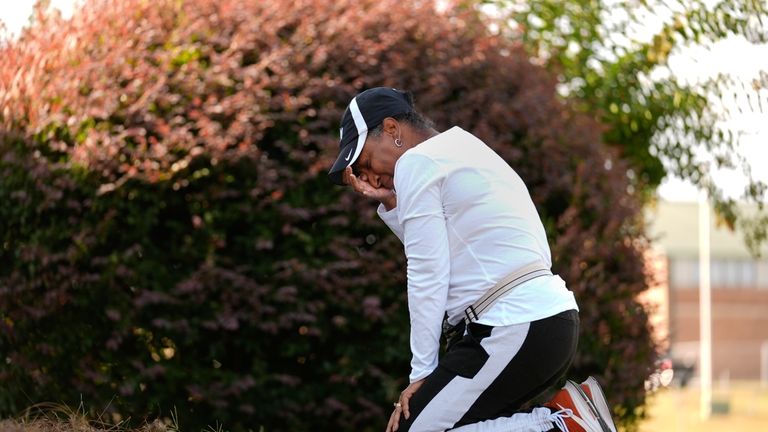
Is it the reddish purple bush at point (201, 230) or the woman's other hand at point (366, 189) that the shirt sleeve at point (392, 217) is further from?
the reddish purple bush at point (201, 230)

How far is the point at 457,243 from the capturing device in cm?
356

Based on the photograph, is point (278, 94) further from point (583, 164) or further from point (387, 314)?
point (583, 164)

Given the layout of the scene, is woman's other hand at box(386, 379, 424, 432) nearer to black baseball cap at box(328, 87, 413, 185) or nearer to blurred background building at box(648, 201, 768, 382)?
black baseball cap at box(328, 87, 413, 185)

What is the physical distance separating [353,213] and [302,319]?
664mm

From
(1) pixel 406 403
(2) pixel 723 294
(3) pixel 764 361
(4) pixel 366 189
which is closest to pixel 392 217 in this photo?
(4) pixel 366 189

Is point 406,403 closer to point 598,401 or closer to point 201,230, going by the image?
point 598,401

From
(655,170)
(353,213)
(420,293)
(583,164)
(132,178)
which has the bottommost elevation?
(655,170)

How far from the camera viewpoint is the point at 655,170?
31.3 ft

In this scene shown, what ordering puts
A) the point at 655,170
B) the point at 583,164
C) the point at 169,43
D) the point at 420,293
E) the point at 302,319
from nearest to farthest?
the point at 420,293 < the point at 302,319 < the point at 169,43 < the point at 583,164 < the point at 655,170

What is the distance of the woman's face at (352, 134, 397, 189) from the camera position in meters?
3.72

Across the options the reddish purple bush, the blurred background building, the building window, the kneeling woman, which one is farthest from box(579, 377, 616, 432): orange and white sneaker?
the building window

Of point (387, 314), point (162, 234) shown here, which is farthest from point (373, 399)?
point (162, 234)

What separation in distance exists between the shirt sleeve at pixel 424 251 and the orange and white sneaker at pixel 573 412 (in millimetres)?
462

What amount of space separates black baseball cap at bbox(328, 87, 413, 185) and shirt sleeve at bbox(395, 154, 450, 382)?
0.74 ft
